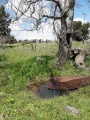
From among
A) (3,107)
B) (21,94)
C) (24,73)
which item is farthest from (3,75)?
(3,107)

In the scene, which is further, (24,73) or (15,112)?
(24,73)

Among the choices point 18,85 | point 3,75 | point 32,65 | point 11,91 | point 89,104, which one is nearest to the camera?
point 89,104

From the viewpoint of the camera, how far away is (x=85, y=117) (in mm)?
5582

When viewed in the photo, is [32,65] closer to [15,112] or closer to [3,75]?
[3,75]

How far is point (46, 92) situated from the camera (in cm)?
791

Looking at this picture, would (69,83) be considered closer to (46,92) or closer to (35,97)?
(46,92)

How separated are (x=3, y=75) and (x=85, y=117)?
4.71 meters

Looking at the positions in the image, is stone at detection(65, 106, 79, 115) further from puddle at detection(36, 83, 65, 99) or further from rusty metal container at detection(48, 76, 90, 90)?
rusty metal container at detection(48, 76, 90, 90)

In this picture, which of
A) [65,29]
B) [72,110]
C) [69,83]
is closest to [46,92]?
[69,83]

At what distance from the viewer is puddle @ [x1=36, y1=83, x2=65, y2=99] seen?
295 inches

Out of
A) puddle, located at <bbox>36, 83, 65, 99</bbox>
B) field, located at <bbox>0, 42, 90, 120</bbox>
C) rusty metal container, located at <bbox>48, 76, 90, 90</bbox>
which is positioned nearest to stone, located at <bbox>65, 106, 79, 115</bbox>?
field, located at <bbox>0, 42, 90, 120</bbox>

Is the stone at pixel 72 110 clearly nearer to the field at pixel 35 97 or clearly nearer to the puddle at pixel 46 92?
the field at pixel 35 97

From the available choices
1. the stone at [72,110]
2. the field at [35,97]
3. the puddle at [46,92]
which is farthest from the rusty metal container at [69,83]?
the stone at [72,110]

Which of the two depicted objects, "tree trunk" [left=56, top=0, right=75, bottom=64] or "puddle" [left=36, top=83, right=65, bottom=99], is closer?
"puddle" [left=36, top=83, right=65, bottom=99]
